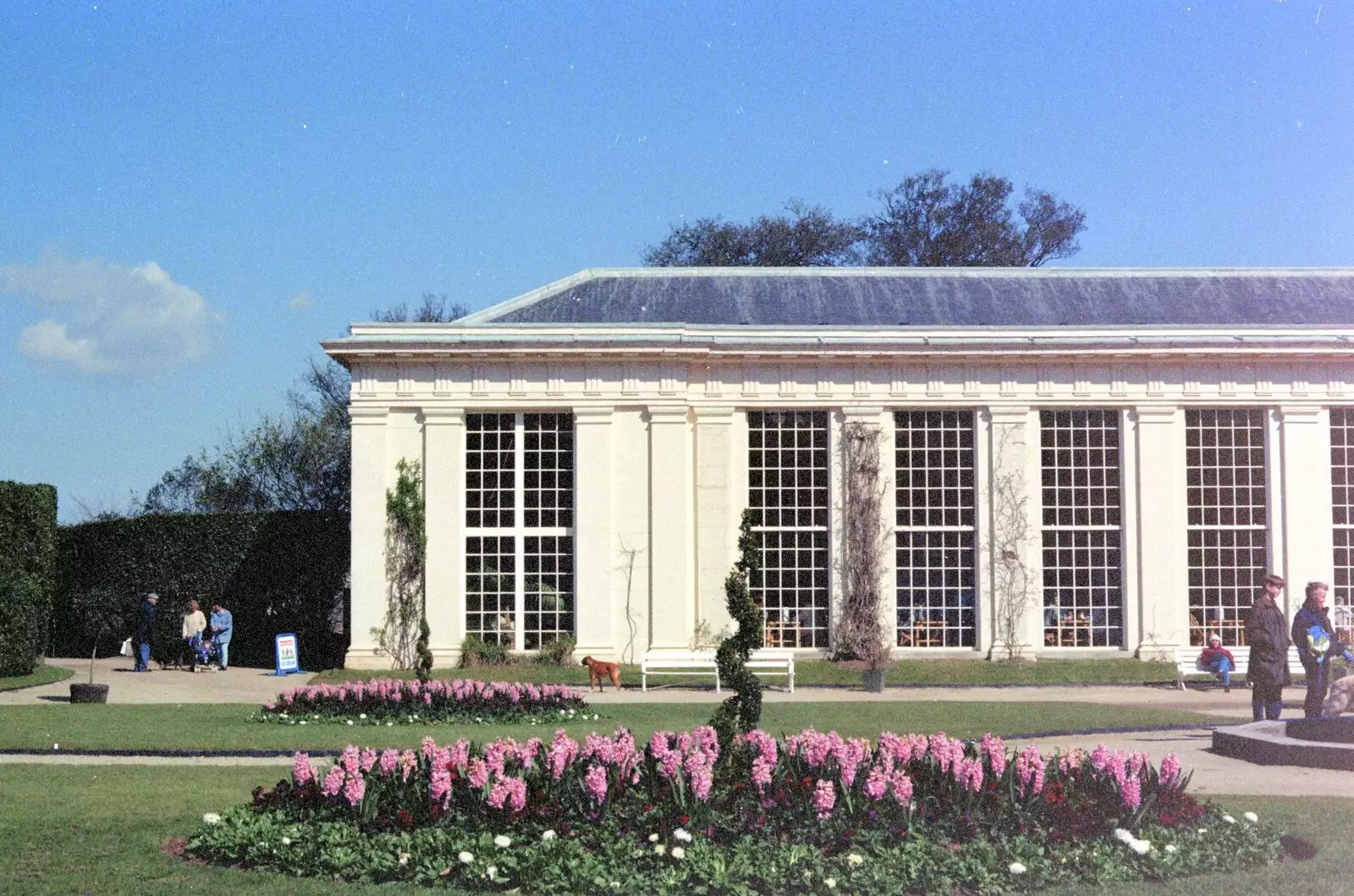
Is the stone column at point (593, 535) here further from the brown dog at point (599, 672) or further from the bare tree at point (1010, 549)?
the bare tree at point (1010, 549)

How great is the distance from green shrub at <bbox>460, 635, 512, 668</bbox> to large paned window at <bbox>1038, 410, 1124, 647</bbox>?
10.3m

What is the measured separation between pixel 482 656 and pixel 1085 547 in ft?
38.2

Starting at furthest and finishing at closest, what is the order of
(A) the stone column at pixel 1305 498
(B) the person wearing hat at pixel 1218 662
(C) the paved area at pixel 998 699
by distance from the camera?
(A) the stone column at pixel 1305 498
(B) the person wearing hat at pixel 1218 662
(C) the paved area at pixel 998 699

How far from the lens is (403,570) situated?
1121 inches

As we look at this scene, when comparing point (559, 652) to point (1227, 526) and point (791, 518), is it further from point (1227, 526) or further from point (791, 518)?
point (1227, 526)

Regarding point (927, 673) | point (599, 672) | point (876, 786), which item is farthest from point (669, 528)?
point (876, 786)

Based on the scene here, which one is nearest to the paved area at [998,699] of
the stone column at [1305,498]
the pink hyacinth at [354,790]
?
the stone column at [1305,498]

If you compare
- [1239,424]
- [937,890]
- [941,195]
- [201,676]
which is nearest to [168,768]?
[937,890]

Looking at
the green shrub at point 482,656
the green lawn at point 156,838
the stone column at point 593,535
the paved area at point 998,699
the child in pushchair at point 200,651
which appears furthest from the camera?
the child in pushchair at point 200,651

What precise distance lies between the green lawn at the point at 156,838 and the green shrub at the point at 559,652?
13.7 metres

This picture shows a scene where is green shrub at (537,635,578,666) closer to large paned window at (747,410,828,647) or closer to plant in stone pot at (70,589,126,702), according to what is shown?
large paned window at (747,410,828,647)

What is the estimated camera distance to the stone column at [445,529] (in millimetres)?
28391

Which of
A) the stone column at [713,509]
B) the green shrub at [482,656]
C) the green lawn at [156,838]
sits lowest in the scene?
the green lawn at [156,838]

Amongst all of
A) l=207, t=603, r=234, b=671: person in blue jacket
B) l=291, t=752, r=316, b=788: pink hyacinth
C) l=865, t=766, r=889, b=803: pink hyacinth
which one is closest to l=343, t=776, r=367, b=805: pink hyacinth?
l=291, t=752, r=316, b=788: pink hyacinth
